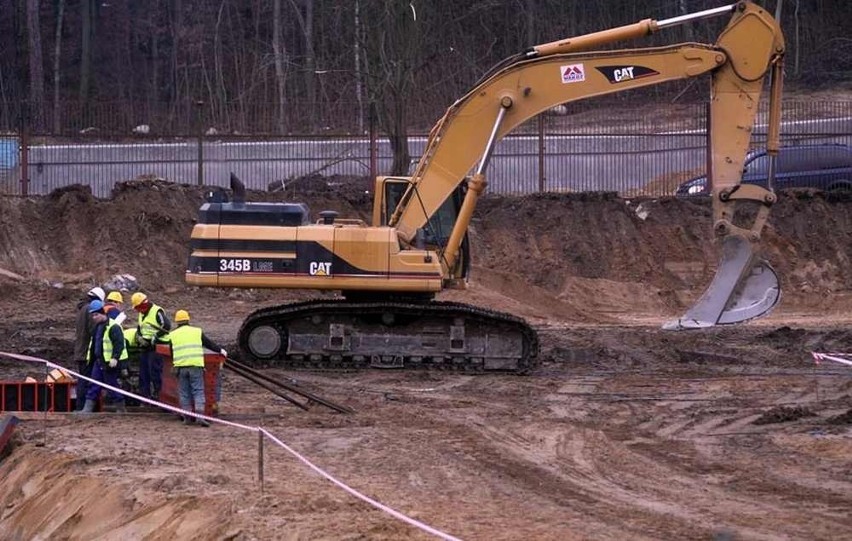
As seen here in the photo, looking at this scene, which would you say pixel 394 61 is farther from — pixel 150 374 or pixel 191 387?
pixel 191 387

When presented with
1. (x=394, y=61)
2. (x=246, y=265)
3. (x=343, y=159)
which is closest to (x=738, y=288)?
(x=246, y=265)

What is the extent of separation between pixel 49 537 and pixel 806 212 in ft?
69.9

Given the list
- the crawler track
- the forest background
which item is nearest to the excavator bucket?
the crawler track

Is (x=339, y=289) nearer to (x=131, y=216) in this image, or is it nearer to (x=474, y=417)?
(x=474, y=417)

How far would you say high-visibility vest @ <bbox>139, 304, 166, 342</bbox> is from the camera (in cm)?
1500

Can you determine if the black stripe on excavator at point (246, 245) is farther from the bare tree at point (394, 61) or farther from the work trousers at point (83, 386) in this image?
the bare tree at point (394, 61)

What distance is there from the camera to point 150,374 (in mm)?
15047

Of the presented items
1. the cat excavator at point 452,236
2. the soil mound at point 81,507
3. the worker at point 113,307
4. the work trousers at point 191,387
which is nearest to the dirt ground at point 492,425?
the soil mound at point 81,507

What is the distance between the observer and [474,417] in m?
14.5

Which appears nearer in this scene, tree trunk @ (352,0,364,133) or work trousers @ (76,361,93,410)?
work trousers @ (76,361,93,410)

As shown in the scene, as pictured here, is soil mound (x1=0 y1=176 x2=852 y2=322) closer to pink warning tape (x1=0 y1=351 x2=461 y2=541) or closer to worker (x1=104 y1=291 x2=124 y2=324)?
worker (x1=104 y1=291 x2=124 y2=324)

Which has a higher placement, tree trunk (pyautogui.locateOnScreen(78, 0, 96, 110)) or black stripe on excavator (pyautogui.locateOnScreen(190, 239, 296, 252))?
tree trunk (pyautogui.locateOnScreen(78, 0, 96, 110))

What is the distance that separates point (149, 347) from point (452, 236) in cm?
481

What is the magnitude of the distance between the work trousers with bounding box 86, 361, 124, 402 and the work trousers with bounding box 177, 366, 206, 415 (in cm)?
112
